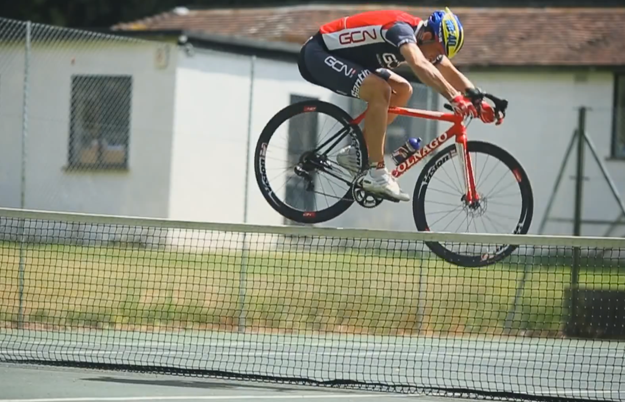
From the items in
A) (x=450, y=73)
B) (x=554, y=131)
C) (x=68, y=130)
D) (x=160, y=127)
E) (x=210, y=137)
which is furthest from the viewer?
(x=554, y=131)

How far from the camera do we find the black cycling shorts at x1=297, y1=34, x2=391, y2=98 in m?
9.66

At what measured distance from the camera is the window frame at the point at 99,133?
736 inches

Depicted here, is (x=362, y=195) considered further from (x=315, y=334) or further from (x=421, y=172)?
(x=315, y=334)

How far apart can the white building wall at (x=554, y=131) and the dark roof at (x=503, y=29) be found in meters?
0.36

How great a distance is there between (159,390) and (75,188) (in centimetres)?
903

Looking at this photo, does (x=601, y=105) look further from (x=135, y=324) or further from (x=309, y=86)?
(x=135, y=324)

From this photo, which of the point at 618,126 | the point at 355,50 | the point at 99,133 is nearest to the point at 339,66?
the point at 355,50

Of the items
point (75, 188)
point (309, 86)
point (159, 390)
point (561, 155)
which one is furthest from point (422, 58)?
point (561, 155)

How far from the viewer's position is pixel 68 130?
18.8m

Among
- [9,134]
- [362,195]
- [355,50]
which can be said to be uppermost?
[355,50]

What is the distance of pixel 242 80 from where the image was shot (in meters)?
20.2

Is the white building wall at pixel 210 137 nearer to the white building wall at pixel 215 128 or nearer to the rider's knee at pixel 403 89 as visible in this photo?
the white building wall at pixel 215 128

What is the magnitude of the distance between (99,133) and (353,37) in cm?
1036

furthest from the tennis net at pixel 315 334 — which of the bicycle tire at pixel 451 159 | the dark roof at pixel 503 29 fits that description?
the dark roof at pixel 503 29
